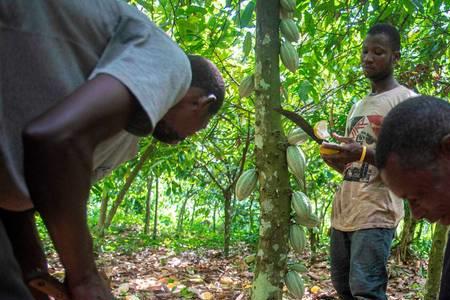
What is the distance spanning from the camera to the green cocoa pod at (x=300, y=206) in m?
1.88

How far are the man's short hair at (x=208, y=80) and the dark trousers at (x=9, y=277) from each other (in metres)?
0.65

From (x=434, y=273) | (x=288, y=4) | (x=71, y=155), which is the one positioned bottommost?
(x=434, y=273)

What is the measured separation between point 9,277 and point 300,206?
1.13 m

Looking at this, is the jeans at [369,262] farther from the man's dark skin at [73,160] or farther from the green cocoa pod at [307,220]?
the man's dark skin at [73,160]

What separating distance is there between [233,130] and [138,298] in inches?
97.6

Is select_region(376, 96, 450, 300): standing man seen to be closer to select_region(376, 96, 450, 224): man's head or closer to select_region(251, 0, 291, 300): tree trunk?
select_region(376, 96, 450, 224): man's head

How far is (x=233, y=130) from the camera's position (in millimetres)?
5297

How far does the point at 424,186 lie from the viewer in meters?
1.35

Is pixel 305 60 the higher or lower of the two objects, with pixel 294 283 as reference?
higher

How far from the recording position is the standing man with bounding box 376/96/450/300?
129cm

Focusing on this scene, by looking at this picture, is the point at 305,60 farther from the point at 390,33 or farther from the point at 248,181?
the point at 248,181

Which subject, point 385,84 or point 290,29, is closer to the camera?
point 290,29

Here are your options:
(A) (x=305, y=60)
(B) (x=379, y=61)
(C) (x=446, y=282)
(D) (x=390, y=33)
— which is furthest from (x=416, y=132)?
(A) (x=305, y=60)

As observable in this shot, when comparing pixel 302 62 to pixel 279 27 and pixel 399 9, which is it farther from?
pixel 279 27
